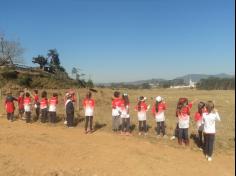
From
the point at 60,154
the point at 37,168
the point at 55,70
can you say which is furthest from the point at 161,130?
the point at 55,70

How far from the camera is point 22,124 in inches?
709

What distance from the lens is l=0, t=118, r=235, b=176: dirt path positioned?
414 inches

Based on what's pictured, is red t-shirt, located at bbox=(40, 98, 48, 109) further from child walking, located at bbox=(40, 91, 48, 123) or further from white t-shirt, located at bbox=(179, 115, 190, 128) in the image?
white t-shirt, located at bbox=(179, 115, 190, 128)

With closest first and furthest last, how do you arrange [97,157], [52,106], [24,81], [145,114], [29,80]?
[97,157] → [145,114] → [52,106] → [24,81] → [29,80]

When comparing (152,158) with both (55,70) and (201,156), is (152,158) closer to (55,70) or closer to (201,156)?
(201,156)

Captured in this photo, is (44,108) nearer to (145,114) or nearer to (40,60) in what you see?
(145,114)

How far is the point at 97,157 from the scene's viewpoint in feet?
38.1

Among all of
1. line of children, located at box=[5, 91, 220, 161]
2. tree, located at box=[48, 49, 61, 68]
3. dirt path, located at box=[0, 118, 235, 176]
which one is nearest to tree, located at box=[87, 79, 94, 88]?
tree, located at box=[48, 49, 61, 68]

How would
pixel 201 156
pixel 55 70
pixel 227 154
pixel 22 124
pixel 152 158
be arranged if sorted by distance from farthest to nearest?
pixel 55 70
pixel 22 124
pixel 227 154
pixel 201 156
pixel 152 158

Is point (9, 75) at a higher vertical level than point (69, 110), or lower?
higher

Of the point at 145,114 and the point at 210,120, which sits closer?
the point at 210,120

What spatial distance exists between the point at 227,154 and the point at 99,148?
15.0 feet

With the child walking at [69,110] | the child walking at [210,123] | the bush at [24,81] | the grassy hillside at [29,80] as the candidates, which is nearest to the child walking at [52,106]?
the child walking at [69,110]

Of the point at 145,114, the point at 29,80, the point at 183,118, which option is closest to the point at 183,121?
the point at 183,118
